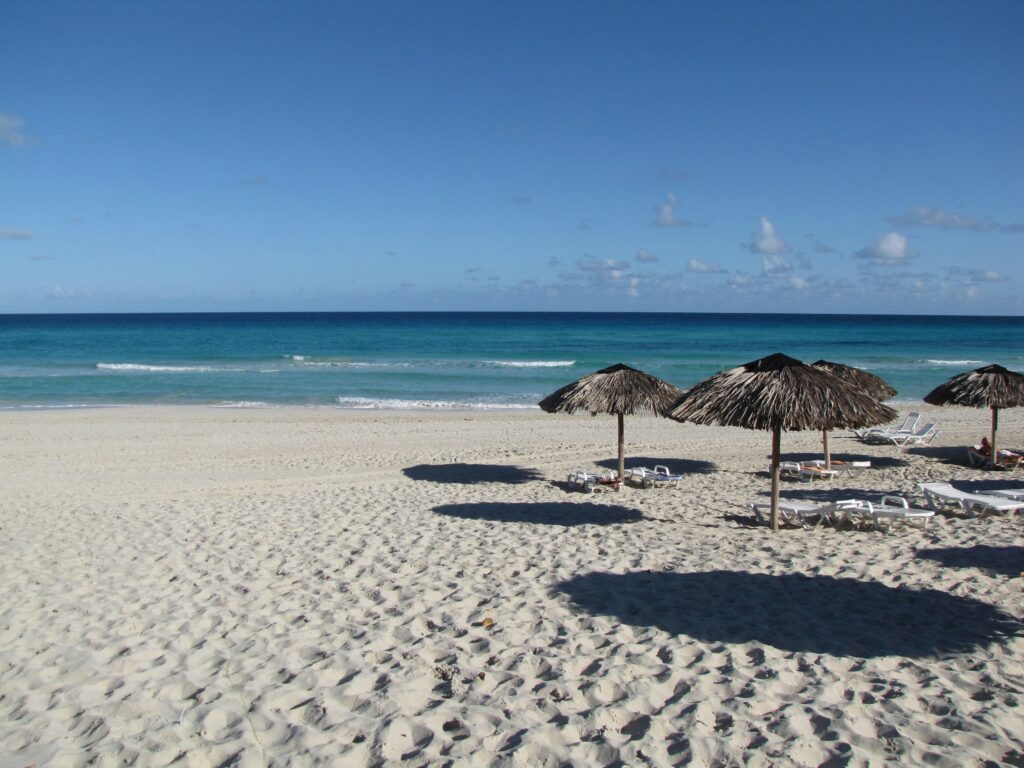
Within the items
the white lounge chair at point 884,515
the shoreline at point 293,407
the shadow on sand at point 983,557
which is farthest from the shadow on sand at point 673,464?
the shoreline at point 293,407

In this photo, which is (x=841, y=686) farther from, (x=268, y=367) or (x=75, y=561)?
(x=268, y=367)

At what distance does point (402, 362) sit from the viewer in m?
40.9

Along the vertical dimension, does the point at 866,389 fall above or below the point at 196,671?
above

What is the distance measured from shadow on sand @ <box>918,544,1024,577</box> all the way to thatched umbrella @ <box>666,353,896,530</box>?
1498 mm

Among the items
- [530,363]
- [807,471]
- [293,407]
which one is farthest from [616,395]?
[530,363]

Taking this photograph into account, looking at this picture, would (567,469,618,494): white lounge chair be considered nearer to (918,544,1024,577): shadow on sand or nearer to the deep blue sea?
(918,544,1024,577): shadow on sand

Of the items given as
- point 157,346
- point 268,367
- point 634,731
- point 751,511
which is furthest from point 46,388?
point 634,731

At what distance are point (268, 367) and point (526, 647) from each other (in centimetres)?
3514

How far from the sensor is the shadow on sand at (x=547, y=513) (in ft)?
29.2

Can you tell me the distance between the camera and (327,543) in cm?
784

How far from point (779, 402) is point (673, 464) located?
18.4 ft

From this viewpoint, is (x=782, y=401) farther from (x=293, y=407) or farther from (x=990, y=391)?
(x=293, y=407)

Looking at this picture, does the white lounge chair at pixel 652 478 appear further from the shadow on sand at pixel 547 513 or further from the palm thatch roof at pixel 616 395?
the shadow on sand at pixel 547 513

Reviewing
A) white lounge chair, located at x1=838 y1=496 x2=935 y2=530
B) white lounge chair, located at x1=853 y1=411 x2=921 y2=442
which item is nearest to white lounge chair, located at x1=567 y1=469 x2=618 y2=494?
white lounge chair, located at x1=838 y1=496 x2=935 y2=530
